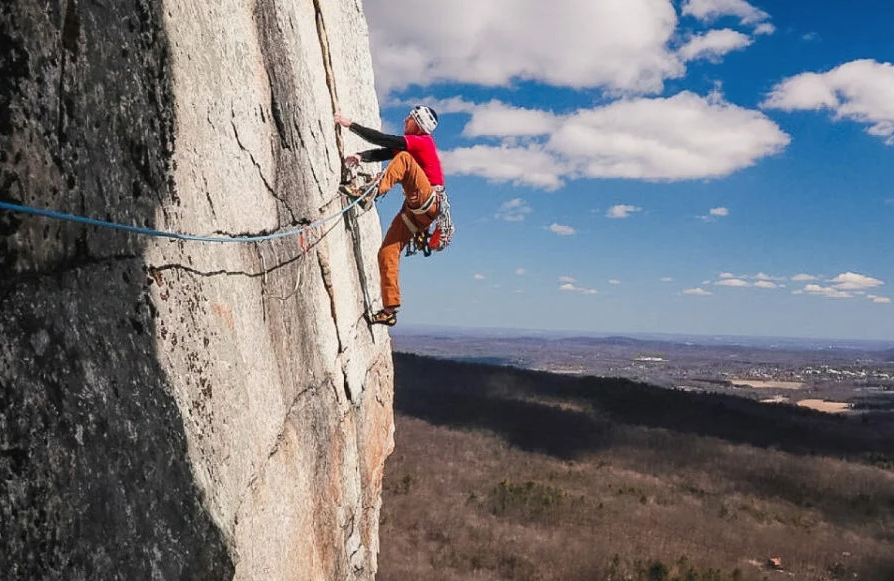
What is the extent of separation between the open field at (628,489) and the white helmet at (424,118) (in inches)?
644

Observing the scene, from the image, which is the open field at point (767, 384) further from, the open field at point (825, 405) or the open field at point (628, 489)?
the open field at point (628, 489)

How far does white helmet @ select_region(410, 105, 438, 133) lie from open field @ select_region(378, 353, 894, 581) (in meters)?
16.4

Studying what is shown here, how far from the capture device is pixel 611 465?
3666 centimetres

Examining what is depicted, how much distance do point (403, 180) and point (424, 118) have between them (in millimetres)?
716

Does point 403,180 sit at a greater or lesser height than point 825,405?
greater

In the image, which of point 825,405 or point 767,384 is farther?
point 767,384

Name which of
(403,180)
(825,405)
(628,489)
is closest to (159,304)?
(403,180)

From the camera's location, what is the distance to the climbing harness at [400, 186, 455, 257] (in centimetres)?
763

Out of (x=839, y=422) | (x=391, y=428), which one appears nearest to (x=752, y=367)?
(x=839, y=422)

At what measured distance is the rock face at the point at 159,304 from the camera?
6.66ft

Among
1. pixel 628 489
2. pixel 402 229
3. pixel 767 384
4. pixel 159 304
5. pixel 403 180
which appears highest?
pixel 403 180

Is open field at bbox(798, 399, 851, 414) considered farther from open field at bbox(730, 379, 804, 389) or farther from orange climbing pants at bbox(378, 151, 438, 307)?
orange climbing pants at bbox(378, 151, 438, 307)

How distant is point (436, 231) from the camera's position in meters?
7.87

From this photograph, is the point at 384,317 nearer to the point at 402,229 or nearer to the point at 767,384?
the point at 402,229
